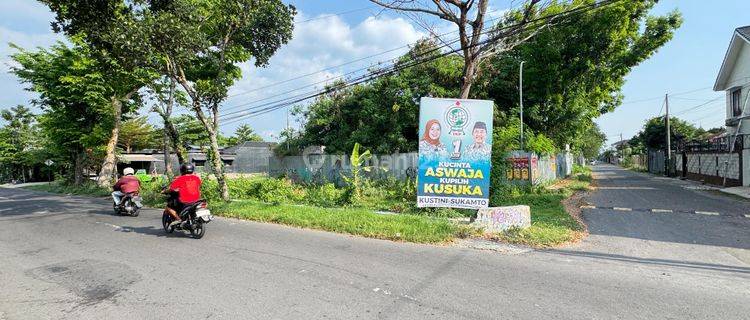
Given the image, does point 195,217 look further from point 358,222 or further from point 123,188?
point 123,188

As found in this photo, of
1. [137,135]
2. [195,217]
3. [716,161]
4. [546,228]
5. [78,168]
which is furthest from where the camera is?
[137,135]

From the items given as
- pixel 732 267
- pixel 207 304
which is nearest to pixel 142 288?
pixel 207 304

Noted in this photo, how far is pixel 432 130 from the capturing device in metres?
10.7

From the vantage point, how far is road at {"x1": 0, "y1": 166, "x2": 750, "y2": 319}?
15.1 feet

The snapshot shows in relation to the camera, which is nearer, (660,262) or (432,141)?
(660,262)

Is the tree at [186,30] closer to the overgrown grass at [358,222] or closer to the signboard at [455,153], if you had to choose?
the overgrown grass at [358,222]

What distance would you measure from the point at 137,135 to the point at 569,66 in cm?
4397

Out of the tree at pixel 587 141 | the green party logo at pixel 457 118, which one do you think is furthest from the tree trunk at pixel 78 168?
the tree at pixel 587 141

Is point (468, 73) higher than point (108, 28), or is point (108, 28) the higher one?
point (108, 28)

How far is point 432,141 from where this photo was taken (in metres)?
10.7

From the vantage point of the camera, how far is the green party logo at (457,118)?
10555mm

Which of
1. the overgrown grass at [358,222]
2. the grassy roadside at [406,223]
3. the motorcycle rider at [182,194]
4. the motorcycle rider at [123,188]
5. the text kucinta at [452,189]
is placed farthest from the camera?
the motorcycle rider at [123,188]

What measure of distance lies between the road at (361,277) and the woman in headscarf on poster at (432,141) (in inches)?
124

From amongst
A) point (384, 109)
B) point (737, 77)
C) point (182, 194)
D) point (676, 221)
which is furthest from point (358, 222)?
point (737, 77)
